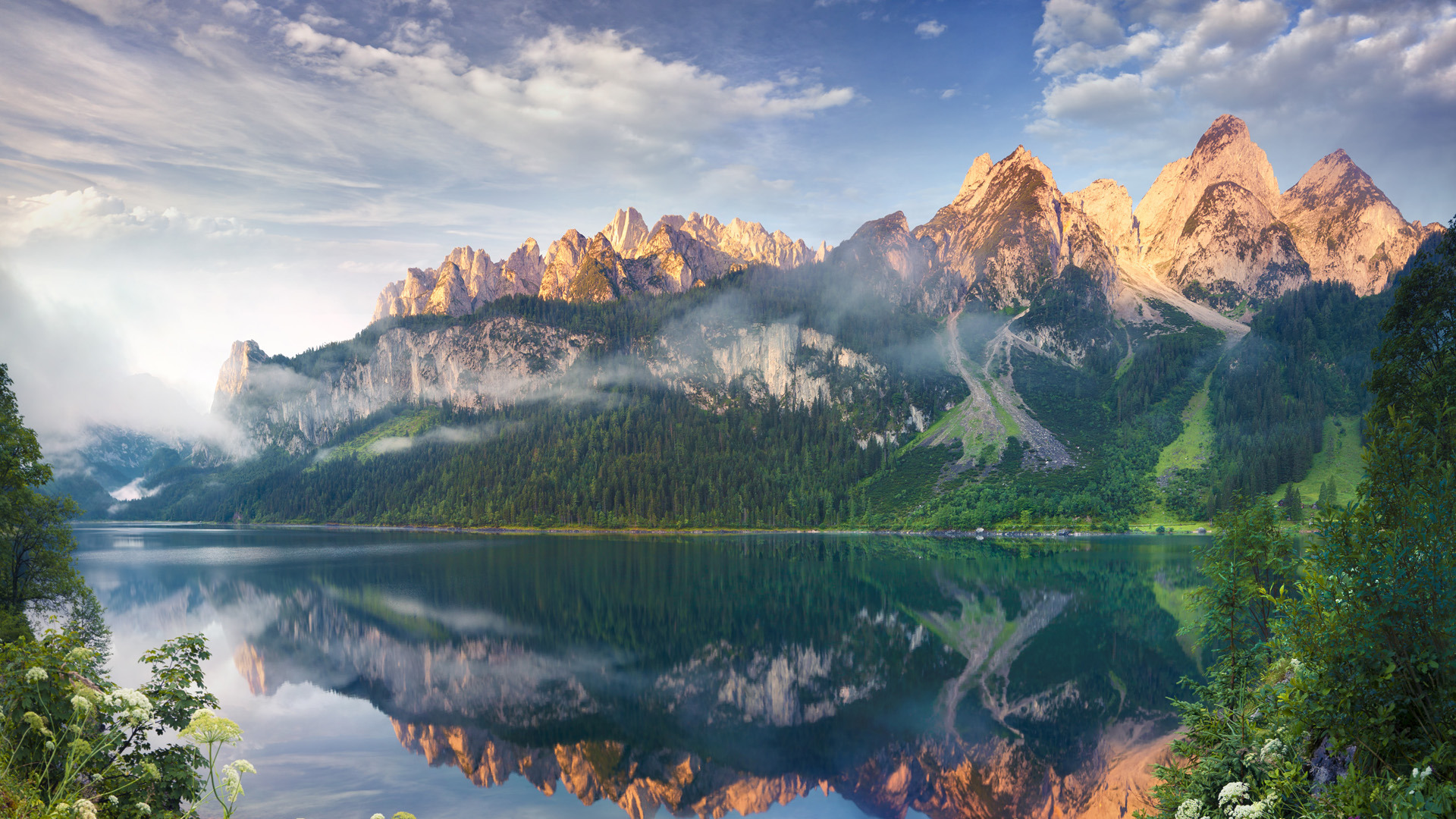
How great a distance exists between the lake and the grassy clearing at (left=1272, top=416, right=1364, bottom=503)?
108 metres

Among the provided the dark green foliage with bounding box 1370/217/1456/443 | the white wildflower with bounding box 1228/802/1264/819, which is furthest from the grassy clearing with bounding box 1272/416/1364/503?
the white wildflower with bounding box 1228/802/1264/819

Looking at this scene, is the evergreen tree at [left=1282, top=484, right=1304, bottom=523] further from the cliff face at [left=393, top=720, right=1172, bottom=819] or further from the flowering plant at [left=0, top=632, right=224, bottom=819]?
the flowering plant at [left=0, top=632, right=224, bottom=819]

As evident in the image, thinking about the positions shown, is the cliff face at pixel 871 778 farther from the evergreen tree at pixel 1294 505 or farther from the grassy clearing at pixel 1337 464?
the grassy clearing at pixel 1337 464

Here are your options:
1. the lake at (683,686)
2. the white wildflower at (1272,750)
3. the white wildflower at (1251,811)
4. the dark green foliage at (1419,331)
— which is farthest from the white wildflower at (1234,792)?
the dark green foliage at (1419,331)

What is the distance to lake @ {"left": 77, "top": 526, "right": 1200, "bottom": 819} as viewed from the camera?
30.7 m

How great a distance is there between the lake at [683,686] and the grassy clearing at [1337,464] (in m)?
108

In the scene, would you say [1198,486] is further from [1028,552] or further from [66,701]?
[66,701]

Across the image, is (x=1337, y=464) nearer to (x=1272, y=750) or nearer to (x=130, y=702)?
(x=1272, y=750)

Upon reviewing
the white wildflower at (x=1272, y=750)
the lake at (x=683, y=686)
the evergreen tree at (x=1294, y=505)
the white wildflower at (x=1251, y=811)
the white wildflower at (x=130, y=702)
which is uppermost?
the white wildflower at (x=130, y=702)

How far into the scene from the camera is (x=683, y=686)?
148 ft

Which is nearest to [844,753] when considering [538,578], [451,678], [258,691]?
[451,678]

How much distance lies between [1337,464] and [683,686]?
210233 millimetres

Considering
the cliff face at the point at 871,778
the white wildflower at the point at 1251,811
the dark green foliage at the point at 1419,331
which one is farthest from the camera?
the dark green foliage at the point at 1419,331

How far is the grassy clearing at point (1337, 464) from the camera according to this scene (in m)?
167
